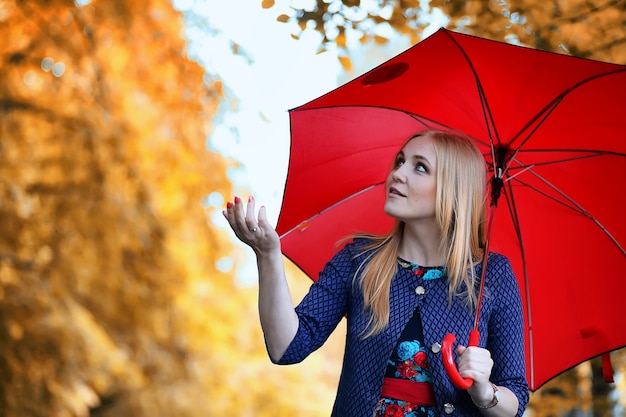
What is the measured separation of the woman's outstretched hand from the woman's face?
1.30ft

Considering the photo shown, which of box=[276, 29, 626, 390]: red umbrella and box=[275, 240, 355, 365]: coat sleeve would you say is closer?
box=[275, 240, 355, 365]: coat sleeve

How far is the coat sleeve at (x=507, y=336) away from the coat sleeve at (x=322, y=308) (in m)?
0.40

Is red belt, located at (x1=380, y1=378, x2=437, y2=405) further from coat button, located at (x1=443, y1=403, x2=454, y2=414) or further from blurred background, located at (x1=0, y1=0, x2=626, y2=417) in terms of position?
blurred background, located at (x1=0, y1=0, x2=626, y2=417)

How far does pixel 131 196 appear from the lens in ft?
23.3

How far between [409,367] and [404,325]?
109 mm

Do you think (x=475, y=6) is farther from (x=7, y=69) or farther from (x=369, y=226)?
(x=7, y=69)

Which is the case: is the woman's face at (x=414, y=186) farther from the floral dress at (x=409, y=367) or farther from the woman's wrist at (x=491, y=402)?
the woman's wrist at (x=491, y=402)

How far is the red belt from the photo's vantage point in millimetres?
2195

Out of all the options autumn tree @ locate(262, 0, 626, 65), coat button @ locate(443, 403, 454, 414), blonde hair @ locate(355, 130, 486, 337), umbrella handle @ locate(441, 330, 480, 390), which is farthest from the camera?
autumn tree @ locate(262, 0, 626, 65)

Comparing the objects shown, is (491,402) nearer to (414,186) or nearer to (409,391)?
(409,391)

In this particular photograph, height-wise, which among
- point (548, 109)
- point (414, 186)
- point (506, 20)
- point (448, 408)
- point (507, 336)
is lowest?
point (448, 408)

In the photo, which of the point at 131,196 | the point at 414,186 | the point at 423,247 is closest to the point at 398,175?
the point at 414,186

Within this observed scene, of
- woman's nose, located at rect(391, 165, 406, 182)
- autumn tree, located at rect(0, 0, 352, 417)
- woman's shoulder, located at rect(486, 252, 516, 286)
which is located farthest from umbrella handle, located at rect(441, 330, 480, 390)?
autumn tree, located at rect(0, 0, 352, 417)

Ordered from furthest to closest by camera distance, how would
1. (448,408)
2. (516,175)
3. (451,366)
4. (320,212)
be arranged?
(320,212) → (516,175) → (448,408) → (451,366)
